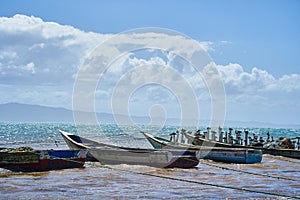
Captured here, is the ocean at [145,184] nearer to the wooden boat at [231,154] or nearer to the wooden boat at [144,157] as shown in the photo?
the wooden boat at [144,157]

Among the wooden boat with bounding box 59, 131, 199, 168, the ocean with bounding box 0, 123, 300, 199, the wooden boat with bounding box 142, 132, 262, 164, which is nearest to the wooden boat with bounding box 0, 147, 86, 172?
the ocean with bounding box 0, 123, 300, 199

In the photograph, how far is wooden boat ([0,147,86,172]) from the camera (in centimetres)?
2200

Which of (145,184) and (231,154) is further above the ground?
(231,154)

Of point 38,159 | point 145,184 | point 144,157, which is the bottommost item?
point 145,184

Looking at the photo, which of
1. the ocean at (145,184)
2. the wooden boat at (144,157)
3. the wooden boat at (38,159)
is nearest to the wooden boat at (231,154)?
the ocean at (145,184)

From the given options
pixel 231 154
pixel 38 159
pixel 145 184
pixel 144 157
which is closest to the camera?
pixel 145 184

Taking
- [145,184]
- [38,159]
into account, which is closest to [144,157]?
[145,184]

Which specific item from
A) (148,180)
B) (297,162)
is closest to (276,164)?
(297,162)

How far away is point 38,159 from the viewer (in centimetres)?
2250

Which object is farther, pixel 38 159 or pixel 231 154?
pixel 231 154

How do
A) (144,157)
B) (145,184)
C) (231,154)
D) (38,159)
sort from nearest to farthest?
(145,184) < (38,159) < (144,157) < (231,154)

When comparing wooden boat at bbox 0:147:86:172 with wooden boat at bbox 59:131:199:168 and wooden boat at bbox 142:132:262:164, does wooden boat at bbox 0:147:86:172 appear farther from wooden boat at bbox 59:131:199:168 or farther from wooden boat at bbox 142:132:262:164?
wooden boat at bbox 142:132:262:164

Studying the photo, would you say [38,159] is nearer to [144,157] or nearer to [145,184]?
[144,157]

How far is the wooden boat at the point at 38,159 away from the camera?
866 inches
